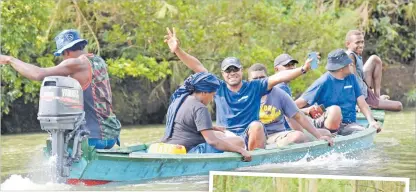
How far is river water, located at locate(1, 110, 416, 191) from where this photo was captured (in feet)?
22.5

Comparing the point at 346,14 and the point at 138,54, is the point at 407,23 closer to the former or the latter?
the point at 346,14

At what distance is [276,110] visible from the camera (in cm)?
789

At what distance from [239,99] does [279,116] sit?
0.55 meters

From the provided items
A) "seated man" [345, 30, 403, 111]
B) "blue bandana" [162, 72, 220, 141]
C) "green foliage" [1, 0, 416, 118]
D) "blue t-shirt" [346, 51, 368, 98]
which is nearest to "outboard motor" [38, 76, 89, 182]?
"blue bandana" [162, 72, 220, 141]

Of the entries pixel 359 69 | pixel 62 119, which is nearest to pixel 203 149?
pixel 62 119

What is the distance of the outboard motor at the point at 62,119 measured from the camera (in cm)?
A: 622

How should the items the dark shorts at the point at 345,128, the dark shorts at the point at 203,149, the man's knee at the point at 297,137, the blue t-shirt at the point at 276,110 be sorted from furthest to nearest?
the dark shorts at the point at 345,128 < the man's knee at the point at 297,137 < the blue t-shirt at the point at 276,110 < the dark shorts at the point at 203,149

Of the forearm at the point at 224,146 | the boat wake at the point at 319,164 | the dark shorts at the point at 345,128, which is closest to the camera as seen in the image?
the forearm at the point at 224,146

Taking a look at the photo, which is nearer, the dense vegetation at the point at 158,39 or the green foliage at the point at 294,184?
the green foliage at the point at 294,184

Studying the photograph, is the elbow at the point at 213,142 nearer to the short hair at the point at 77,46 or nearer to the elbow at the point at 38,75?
→ the short hair at the point at 77,46

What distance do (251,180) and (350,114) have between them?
229 inches

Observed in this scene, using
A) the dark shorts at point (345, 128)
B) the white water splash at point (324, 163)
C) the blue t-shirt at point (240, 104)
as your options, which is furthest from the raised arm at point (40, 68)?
the dark shorts at point (345, 128)

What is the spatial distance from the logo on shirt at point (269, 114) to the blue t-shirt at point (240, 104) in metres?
0.21

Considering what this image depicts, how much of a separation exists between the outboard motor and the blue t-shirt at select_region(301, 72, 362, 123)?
310cm
